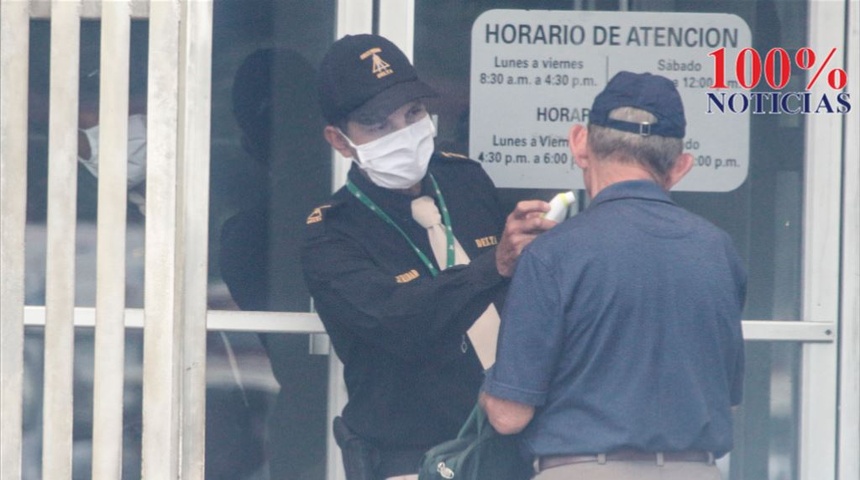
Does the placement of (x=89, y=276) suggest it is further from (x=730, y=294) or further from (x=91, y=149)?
(x=730, y=294)

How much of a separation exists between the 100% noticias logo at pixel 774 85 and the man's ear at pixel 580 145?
1202 mm

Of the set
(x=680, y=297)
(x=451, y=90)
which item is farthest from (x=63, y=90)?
(x=680, y=297)

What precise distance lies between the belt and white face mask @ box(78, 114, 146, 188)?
1570 millimetres

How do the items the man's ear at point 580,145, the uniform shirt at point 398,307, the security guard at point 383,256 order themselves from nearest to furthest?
the man's ear at point 580,145, the uniform shirt at point 398,307, the security guard at point 383,256

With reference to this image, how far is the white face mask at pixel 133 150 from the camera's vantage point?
365 cm

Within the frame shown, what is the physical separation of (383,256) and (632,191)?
0.86 m

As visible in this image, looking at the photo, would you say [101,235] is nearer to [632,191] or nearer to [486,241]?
[486,241]

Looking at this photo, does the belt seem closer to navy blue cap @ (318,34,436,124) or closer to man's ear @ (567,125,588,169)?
man's ear @ (567,125,588,169)

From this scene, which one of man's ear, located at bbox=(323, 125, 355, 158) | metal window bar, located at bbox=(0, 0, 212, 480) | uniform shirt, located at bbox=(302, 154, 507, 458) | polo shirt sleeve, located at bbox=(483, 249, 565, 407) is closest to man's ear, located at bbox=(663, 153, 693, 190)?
polo shirt sleeve, located at bbox=(483, 249, 565, 407)

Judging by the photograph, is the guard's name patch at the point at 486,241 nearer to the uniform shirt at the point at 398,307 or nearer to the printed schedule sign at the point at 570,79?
the uniform shirt at the point at 398,307

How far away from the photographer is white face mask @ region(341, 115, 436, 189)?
334cm

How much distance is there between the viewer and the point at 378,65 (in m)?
3.37

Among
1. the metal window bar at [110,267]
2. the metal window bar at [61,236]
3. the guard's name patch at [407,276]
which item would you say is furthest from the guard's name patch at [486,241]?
the metal window bar at [61,236]

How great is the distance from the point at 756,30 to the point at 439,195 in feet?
4.28
